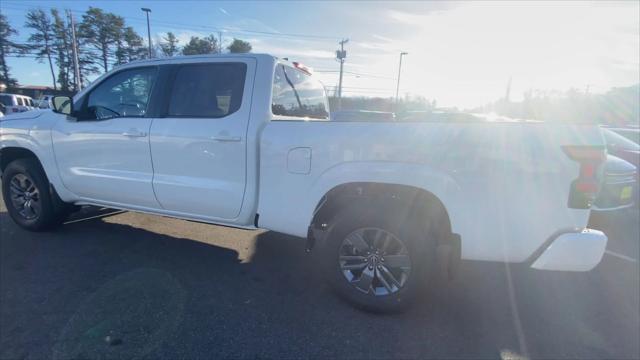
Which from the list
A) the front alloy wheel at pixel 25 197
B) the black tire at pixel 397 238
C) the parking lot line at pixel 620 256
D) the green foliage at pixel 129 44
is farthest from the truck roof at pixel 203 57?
the green foliage at pixel 129 44

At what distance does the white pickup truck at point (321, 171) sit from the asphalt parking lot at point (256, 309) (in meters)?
0.40

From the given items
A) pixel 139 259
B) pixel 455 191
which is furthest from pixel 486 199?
pixel 139 259

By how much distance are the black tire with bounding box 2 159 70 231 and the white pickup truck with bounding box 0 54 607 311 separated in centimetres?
3

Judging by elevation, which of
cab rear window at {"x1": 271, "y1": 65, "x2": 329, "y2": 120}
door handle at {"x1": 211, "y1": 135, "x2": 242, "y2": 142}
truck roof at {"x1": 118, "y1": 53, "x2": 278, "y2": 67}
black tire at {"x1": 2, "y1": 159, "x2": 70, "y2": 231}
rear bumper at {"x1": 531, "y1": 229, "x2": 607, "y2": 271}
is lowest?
black tire at {"x1": 2, "y1": 159, "x2": 70, "y2": 231}

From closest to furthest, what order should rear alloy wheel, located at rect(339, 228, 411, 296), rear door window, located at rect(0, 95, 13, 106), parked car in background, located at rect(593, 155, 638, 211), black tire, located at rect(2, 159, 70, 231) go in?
rear alloy wheel, located at rect(339, 228, 411, 296), black tire, located at rect(2, 159, 70, 231), parked car in background, located at rect(593, 155, 638, 211), rear door window, located at rect(0, 95, 13, 106)

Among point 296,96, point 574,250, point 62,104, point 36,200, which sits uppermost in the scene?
point 296,96

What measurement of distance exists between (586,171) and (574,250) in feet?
1.74

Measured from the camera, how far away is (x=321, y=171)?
2.81m

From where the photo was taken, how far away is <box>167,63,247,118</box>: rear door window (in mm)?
3264

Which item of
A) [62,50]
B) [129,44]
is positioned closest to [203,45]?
[129,44]

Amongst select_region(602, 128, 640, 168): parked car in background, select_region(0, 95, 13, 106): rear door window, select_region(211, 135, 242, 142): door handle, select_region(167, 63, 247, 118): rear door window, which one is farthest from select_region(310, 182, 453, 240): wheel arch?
select_region(0, 95, 13, 106): rear door window

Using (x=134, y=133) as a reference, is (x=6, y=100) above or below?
below

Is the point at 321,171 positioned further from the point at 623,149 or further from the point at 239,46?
the point at 239,46

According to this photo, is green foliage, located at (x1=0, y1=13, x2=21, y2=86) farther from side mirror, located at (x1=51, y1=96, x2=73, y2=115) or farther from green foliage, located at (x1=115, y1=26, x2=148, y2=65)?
side mirror, located at (x1=51, y1=96, x2=73, y2=115)
